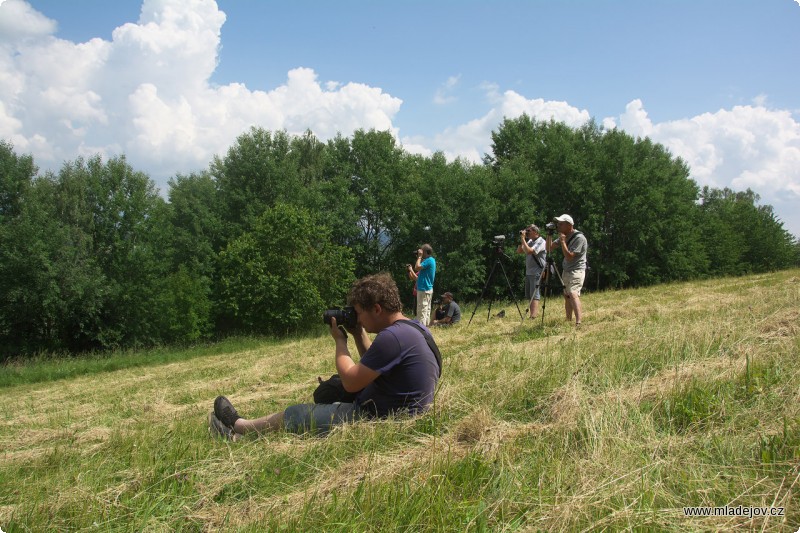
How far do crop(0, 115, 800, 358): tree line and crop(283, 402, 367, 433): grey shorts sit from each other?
62.8 ft

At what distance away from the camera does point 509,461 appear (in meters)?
2.30

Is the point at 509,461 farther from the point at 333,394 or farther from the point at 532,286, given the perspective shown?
the point at 532,286

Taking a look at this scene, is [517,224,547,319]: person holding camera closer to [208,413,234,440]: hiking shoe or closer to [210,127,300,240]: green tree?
[208,413,234,440]: hiking shoe

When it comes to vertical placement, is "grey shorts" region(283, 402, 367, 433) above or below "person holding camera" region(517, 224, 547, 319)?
below

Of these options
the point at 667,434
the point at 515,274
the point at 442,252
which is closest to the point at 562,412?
the point at 667,434

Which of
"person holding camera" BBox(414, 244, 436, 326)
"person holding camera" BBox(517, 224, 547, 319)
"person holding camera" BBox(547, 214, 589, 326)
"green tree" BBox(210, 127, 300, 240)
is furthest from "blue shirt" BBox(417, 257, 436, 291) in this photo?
"green tree" BBox(210, 127, 300, 240)

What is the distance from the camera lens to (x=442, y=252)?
3347 centimetres

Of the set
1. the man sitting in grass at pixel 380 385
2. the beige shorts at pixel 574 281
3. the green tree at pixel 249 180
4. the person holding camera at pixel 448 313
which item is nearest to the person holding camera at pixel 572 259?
the beige shorts at pixel 574 281

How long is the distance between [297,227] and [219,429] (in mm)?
21095

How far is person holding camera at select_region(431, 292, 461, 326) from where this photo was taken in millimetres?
10494

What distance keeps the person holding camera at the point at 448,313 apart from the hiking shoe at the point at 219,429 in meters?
7.02

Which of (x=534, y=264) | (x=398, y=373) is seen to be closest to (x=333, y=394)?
(x=398, y=373)

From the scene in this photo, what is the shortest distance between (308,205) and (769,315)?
1307 inches

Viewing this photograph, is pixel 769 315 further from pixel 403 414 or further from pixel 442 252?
pixel 442 252
